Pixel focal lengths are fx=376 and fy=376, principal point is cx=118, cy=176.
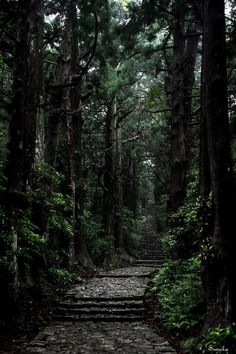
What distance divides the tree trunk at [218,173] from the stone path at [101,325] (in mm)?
1315

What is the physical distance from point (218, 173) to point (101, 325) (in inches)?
164

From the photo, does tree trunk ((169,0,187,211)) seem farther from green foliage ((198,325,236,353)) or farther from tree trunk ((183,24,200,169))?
green foliage ((198,325,236,353))

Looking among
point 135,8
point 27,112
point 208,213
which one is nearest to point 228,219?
point 208,213

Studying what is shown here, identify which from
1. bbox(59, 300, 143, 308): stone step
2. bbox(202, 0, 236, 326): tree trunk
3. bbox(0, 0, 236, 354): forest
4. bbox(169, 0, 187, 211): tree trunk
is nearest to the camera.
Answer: bbox(202, 0, 236, 326): tree trunk

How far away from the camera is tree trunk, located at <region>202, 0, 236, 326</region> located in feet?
18.5

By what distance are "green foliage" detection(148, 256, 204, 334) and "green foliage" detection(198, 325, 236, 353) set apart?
129 centimetres

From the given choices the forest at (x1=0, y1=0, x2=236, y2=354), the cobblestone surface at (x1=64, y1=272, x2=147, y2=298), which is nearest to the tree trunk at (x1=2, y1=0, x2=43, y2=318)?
the forest at (x1=0, y1=0, x2=236, y2=354)

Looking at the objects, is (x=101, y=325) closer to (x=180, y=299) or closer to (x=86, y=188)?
(x=180, y=299)

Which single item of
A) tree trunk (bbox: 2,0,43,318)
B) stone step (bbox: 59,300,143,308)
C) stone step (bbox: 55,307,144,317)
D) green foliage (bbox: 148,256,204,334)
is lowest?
stone step (bbox: 55,307,144,317)

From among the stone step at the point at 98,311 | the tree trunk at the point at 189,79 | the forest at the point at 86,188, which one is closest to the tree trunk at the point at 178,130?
the forest at the point at 86,188

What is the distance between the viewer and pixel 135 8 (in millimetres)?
11812

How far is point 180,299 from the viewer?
7.87 metres

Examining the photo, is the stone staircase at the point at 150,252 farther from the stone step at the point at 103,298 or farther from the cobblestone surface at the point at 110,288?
the stone step at the point at 103,298

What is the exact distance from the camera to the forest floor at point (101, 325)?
20.5ft
